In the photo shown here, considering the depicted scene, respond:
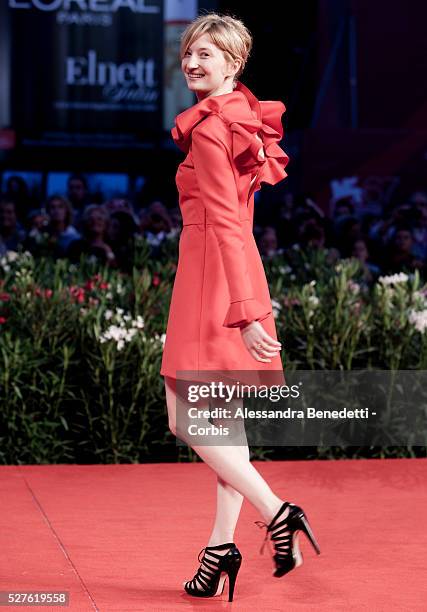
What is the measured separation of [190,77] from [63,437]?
305cm

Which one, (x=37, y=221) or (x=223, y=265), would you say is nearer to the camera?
(x=223, y=265)

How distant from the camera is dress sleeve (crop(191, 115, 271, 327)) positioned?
2906 mm

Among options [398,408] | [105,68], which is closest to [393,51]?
[105,68]

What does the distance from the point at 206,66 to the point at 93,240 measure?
5.31m

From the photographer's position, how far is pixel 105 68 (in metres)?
11.1

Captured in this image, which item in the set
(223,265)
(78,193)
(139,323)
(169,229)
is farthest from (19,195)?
(223,265)

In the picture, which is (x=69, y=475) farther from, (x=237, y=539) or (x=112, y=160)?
(x=112, y=160)

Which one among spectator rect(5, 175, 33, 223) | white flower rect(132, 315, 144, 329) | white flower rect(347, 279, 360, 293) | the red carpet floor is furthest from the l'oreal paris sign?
the red carpet floor

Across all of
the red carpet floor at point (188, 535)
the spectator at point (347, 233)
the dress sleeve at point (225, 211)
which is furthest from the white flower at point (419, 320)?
the spectator at point (347, 233)

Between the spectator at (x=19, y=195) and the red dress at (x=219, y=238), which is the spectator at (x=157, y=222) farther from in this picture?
the red dress at (x=219, y=238)

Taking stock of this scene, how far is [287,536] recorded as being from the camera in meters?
3.01

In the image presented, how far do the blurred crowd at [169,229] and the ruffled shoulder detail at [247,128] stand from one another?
415cm

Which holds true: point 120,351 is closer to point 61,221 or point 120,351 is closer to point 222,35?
point 222,35

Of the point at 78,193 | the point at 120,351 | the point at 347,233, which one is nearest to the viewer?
the point at 120,351
